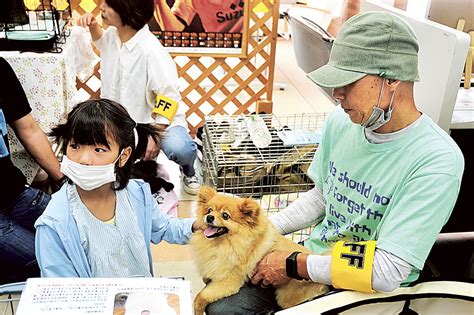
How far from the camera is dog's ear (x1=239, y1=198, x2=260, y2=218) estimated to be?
4.17 ft

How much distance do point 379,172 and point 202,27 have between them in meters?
2.50

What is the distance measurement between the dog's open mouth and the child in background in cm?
116

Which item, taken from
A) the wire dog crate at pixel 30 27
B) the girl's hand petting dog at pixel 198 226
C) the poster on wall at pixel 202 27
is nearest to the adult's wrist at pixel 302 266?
the girl's hand petting dog at pixel 198 226

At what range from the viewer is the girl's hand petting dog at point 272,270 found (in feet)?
4.06

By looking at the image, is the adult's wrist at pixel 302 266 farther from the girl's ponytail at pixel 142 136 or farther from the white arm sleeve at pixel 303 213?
the girl's ponytail at pixel 142 136

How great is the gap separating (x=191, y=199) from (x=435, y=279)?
1742 mm

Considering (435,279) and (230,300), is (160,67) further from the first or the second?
(435,279)

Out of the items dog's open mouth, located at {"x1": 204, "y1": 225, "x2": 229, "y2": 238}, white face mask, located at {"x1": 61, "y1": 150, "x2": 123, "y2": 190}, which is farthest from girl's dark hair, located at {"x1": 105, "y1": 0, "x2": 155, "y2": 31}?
dog's open mouth, located at {"x1": 204, "y1": 225, "x2": 229, "y2": 238}

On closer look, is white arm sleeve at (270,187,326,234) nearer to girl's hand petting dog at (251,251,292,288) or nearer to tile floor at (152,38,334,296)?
girl's hand petting dog at (251,251,292,288)

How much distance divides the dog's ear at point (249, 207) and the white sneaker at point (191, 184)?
1367mm

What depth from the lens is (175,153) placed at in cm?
257

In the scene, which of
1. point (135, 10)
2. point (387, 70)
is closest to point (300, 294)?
point (387, 70)

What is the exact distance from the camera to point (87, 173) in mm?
1179

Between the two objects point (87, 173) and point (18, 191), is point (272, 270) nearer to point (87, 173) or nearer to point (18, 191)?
point (87, 173)
